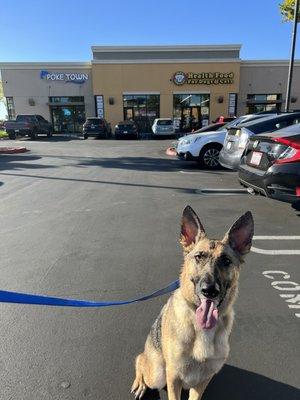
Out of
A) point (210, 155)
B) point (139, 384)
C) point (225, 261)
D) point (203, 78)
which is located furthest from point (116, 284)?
point (203, 78)

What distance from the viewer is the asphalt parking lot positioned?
2.66 metres

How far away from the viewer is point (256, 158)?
6410 mm

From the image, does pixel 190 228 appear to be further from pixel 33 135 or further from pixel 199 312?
pixel 33 135

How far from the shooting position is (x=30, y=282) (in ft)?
13.5

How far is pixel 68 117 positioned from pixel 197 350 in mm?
36231

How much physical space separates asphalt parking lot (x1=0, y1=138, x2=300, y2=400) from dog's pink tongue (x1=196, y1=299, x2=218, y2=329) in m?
0.81

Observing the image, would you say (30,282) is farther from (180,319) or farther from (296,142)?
(296,142)

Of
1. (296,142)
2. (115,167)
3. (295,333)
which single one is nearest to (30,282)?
(295,333)

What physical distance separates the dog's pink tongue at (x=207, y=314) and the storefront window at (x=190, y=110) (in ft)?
108

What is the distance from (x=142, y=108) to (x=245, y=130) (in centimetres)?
2720

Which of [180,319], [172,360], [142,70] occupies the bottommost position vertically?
[172,360]

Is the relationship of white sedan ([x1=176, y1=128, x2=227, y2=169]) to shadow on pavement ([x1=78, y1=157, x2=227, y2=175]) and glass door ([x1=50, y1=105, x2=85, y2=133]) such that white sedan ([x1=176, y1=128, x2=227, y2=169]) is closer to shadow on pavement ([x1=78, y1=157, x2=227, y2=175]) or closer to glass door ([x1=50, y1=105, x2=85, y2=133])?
shadow on pavement ([x1=78, y1=157, x2=227, y2=175])

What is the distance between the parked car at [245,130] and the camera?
8773mm

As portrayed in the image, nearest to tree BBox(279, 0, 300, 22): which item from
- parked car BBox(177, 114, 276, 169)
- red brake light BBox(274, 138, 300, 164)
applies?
parked car BBox(177, 114, 276, 169)
